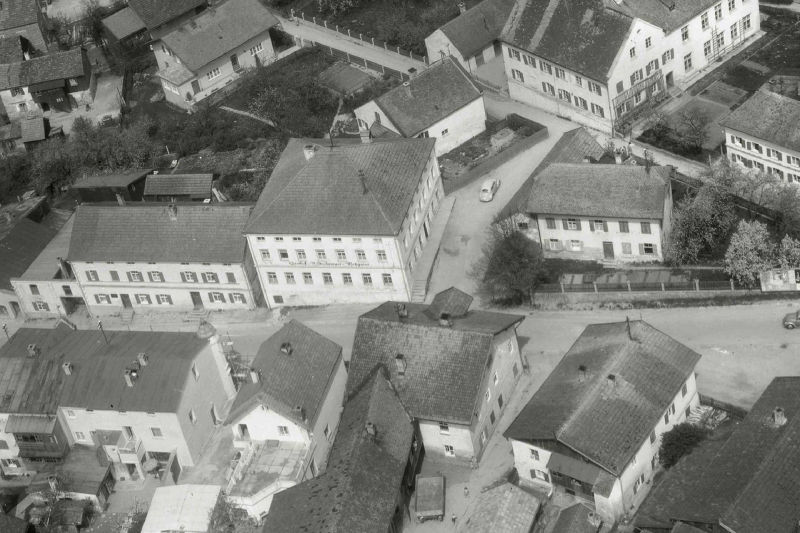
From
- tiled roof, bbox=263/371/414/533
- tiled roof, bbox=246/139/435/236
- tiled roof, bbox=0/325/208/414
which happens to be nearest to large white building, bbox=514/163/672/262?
tiled roof, bbox=246/139/435/236

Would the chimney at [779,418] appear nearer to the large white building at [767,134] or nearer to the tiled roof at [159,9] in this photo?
the large white building at [767,134]

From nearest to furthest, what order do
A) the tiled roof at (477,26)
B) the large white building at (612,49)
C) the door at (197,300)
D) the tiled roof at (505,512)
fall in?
the tiled roof at (505,512) < the door at (197,300) < the large white building at (612,49) < the tiled roof at (477,26)

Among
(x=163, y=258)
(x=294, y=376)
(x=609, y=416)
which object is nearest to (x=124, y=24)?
(x=163, y=258)

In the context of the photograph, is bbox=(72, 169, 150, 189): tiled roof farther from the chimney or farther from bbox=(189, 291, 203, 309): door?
the chimney

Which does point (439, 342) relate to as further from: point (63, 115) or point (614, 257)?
point (63, 115)

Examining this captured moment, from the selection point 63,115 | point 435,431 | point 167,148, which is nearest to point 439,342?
point 435,431

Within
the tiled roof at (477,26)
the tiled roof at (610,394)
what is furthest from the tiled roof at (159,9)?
the tiled roof at (610,394)
